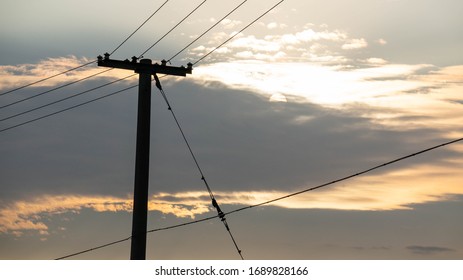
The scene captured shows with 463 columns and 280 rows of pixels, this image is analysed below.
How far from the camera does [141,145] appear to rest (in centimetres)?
2666

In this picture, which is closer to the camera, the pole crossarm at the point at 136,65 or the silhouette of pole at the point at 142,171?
the silhouette of pole at the point at 142,171

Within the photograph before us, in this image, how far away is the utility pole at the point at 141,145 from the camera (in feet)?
85.5

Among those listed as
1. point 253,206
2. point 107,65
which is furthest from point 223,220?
point 107,65

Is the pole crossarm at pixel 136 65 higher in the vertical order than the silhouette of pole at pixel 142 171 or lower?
higher

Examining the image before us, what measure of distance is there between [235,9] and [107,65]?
19.3 feet

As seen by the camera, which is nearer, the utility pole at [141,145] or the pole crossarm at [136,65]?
the utility pole at [141,145]

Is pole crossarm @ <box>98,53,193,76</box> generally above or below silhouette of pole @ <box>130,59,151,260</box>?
above

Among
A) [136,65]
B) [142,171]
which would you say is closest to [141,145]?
[142,171]

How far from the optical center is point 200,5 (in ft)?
80.9

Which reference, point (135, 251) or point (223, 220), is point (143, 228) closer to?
point (135, 251)

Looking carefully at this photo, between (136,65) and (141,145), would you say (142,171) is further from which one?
(136,65)

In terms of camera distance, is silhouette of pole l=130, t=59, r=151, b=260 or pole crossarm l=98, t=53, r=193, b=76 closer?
silhouette of pole l=130, t=59, r=151, b=260

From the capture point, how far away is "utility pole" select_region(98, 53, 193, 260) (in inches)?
1026

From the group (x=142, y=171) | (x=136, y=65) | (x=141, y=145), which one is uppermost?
(x=136, y=65)
